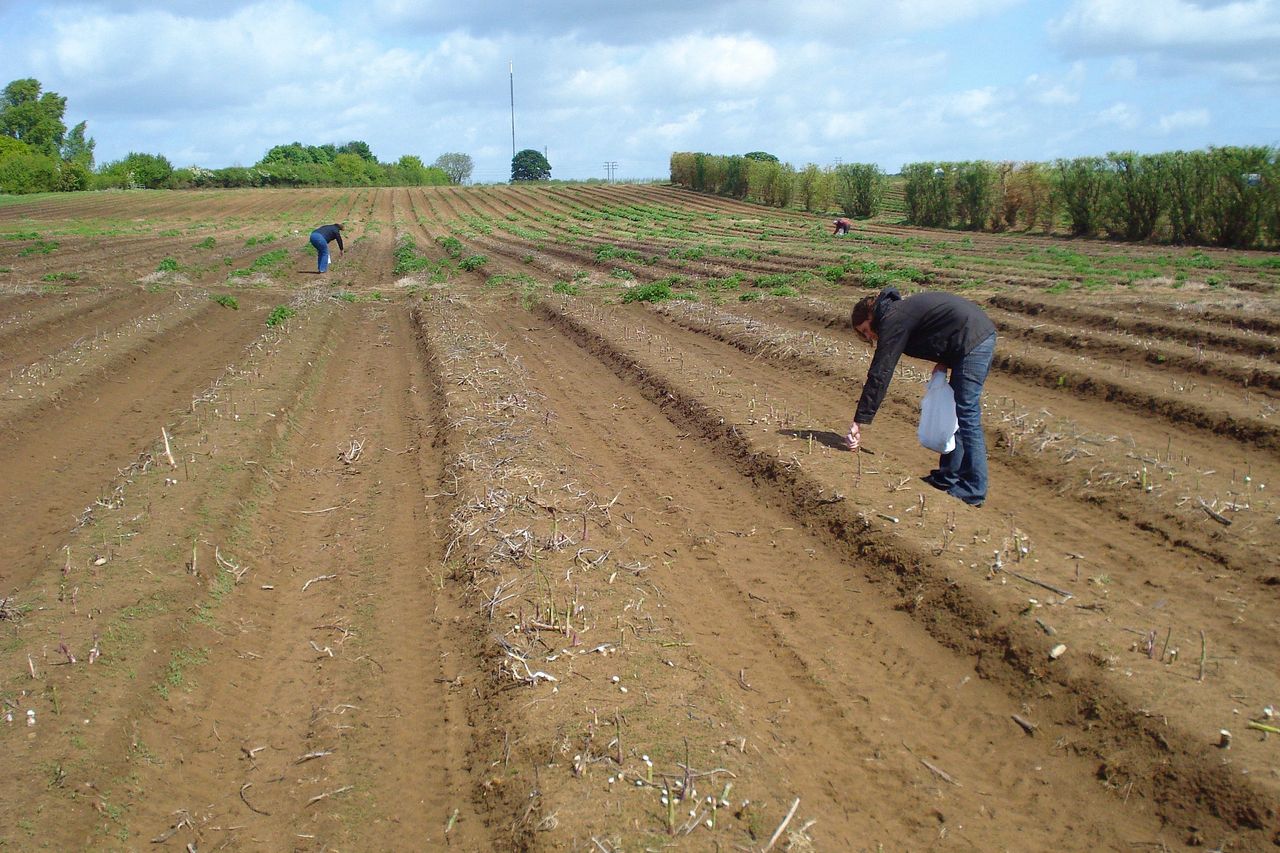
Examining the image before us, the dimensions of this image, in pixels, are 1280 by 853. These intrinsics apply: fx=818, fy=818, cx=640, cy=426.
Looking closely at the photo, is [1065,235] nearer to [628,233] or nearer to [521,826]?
[628,233]

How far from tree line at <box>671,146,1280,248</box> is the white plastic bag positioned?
82.7 feet

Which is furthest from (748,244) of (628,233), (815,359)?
(815,359)

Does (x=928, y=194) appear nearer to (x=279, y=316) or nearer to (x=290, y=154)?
(x=279, y=316)

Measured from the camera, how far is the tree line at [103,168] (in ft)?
255

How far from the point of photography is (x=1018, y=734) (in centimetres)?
407

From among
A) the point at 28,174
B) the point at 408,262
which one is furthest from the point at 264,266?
the point at 28,174

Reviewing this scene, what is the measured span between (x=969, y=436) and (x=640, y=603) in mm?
2939

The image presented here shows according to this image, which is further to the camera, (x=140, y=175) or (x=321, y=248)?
(x=140, y=175)

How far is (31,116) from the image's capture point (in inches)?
A: 3986

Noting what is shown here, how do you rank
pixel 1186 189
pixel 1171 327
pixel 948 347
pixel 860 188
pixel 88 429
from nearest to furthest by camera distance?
pixel 948 347
pixel 88 429
pixel 1171 327
pixel 1186 189
pixel 860 188

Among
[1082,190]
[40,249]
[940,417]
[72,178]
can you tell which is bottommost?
[940,417]

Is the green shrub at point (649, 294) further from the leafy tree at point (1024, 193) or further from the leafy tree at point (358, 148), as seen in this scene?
the leafy tree at point (358, 148)

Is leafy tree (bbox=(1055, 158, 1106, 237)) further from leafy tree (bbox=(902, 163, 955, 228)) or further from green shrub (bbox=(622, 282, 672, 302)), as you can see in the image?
green shrub (bbox=(622, 282, 672, 302))

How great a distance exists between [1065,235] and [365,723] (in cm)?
3503
